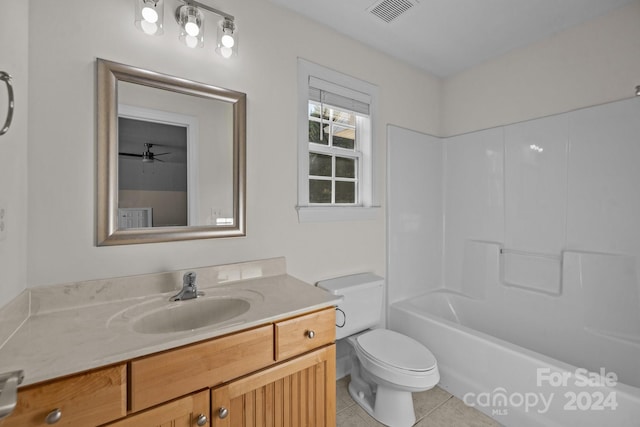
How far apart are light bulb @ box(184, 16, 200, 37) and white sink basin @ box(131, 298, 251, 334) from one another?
1.27 meters

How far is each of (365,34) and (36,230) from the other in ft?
7.17

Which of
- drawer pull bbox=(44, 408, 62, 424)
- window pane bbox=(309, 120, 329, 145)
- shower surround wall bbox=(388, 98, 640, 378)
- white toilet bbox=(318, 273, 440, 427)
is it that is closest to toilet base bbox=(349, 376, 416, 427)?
white toilet bbox=(318, 273, 440, 427)

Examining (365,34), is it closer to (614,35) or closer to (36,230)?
(614,35)

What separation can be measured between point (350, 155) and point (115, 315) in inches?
67.5

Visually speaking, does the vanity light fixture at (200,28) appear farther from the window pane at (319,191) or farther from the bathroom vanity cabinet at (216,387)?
the bathroom vanity cabinet at (216,387)

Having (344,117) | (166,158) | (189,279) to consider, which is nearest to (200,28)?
(166,158)

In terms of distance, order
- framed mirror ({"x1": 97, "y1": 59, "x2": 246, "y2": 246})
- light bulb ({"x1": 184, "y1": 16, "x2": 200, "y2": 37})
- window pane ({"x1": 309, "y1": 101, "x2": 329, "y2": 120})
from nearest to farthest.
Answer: framed mirror ({"x1": 97, "y1": 59, "x2": 246, "y2": 246})
light bulb ({"x1": 184, "y1": 16, "x2": 200, "y2": 37})
window pane ({"x1": 309, "y1": 101, "x2": 329, "y2": 120})

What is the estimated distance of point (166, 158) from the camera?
1.40m

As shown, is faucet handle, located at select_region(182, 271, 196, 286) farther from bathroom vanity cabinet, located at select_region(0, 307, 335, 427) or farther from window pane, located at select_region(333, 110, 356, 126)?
window pane, located at select_region(333, 110, 356, 126)

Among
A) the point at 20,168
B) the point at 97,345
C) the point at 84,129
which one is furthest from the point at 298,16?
the point at 97,345

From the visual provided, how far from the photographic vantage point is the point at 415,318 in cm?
218

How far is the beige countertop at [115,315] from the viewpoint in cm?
79

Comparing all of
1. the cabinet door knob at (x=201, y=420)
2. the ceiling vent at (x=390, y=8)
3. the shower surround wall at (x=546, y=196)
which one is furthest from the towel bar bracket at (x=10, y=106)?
the shower surround wall at (x=546, y=196)

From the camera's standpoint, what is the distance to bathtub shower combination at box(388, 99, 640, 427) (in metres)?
1.63
